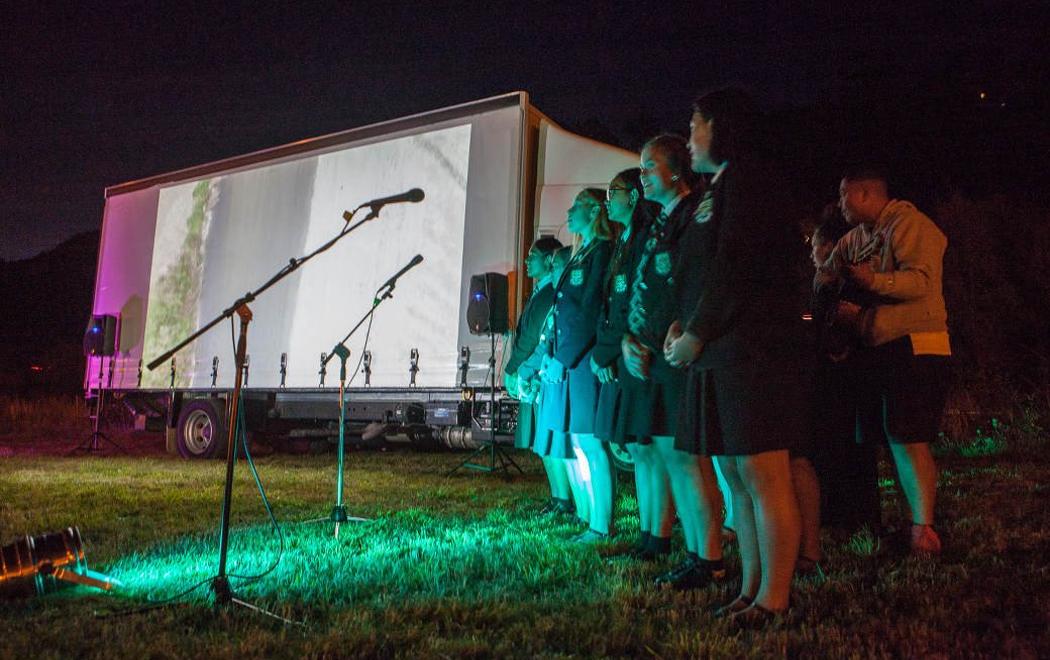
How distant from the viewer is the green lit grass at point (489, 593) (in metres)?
2.28

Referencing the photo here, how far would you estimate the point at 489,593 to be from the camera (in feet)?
9.53

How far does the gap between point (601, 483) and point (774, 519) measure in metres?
1.72

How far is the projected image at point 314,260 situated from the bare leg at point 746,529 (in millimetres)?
5156

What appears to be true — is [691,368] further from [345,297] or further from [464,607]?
[345,297]

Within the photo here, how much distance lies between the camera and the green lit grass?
228 cm

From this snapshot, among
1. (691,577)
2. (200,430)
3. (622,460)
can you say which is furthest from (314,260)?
(691,577)

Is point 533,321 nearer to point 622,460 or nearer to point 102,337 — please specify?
point 622,460

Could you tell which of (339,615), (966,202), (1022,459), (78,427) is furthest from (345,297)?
(78,427)

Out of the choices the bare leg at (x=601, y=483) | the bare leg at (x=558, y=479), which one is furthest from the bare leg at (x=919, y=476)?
the bare leg at (x=558, y=479)

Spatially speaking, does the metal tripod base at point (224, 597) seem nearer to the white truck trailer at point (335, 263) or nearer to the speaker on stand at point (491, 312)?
the speaker on stand at point (491, 312)

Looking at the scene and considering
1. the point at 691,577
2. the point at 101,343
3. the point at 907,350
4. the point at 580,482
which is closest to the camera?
the point at 691,577

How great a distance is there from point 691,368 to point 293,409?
23.9 ft

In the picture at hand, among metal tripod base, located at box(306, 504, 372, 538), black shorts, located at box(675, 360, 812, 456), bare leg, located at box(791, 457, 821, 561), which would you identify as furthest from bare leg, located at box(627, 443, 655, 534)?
metal tripod base, located at box(306, 504, 372, 538)

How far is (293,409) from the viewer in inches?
354
